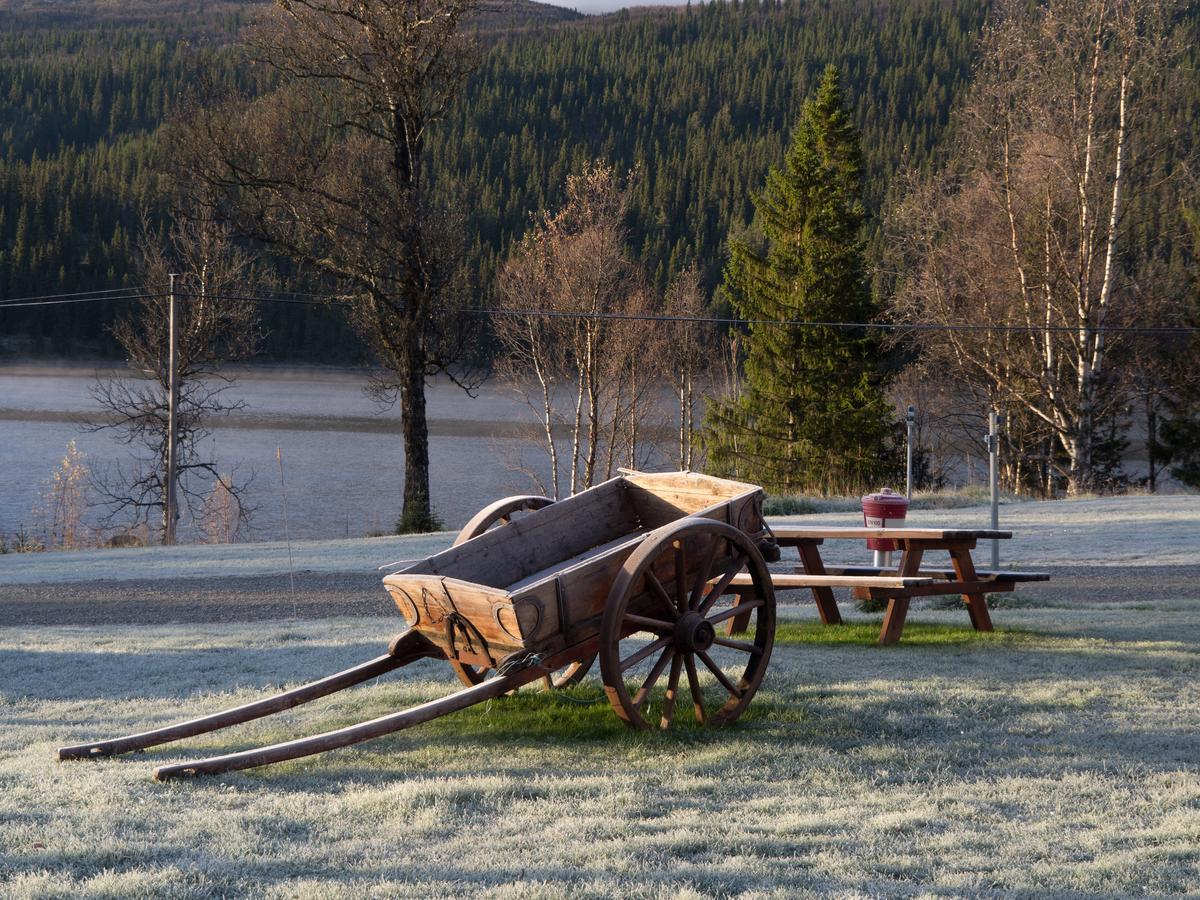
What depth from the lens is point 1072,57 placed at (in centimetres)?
2475

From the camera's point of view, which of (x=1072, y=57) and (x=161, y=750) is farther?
(x=1072, y=57)

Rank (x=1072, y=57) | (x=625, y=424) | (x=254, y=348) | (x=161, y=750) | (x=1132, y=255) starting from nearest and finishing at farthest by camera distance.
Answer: (x=161, y=750) → (x=1072, y=57) → (x=1132, y=255) → (x=254, y=348) → (x=625, y=424)

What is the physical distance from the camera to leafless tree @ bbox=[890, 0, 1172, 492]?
24500mm

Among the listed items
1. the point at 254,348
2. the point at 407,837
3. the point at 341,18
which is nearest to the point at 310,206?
the point at 341,18

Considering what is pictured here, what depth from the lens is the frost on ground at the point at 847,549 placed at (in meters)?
14.8

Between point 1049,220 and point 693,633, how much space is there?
75.9ft

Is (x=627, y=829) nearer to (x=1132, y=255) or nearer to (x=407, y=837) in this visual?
(x=407, y=837)

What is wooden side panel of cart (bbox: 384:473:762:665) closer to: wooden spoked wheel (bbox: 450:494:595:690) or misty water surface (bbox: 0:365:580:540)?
wooden spoked wheel (bbox: 450:494:595:690)

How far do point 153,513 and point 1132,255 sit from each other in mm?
30550

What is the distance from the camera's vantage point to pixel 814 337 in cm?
3494

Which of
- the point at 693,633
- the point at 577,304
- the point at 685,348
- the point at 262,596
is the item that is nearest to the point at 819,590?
the point at 693,633

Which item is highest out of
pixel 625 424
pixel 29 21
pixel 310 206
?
pixel 29 21

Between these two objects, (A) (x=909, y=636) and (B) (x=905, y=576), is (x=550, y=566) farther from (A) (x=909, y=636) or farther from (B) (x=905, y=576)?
(A) (x=909, y=636)

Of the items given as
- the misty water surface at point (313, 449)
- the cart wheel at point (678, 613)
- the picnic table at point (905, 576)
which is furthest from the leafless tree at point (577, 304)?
the cart wheel at point (678, 613)
